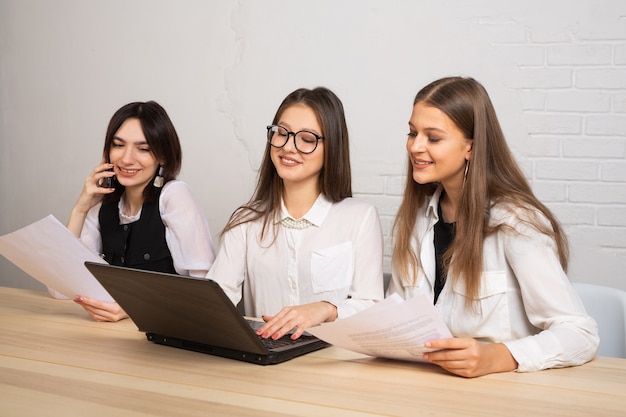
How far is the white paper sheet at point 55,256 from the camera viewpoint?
185cm

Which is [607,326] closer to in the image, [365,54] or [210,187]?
[365,54]

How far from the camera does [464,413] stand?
117 centimetres

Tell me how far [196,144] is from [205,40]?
497mm

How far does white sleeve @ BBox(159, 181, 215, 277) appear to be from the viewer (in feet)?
8.07

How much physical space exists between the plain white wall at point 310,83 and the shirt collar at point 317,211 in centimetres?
93

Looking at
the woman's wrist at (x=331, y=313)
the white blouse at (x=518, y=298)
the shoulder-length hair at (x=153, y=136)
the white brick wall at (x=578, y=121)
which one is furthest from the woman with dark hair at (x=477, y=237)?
the white brick wall at (x=578, y=121)

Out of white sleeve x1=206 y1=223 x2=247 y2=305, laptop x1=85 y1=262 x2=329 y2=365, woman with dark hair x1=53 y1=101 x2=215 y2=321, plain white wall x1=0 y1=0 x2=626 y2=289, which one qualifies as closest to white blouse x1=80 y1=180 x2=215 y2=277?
woman with dark hair x1=53 y1=101 x2=215 y2=321

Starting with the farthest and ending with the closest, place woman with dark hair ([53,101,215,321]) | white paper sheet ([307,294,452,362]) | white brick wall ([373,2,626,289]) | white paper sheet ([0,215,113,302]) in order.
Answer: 1. white brick wall ([373,2,626,289])
2. woman with dark hair ([53,101,215,321])
3. white paper sheet ([0,215,113,302])
4. white paper sheet ([307,294,452,362])

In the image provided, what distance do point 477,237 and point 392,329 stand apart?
1.81 feet

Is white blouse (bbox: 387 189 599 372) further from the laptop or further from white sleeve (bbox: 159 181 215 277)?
white sleeve (bbox: 159 181 215 277)

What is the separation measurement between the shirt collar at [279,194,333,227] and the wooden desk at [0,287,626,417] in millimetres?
690

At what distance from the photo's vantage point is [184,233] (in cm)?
247

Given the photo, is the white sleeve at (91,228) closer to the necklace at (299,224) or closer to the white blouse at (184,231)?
the white blouse at (184,231)

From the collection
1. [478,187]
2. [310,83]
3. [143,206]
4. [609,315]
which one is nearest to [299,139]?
[478,187]
